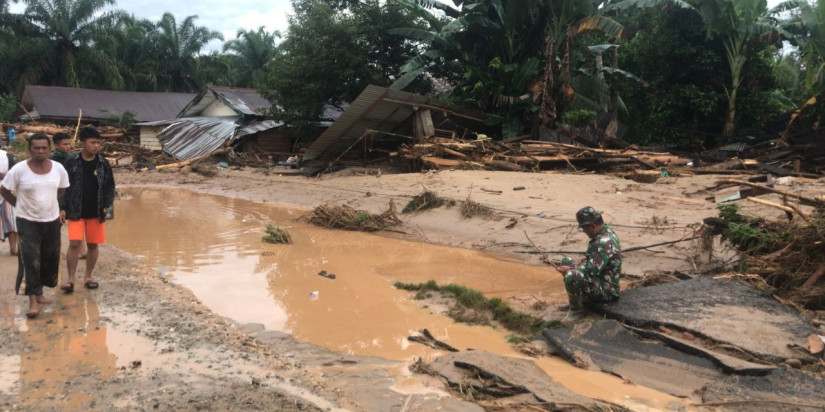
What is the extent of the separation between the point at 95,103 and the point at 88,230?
3319 cm

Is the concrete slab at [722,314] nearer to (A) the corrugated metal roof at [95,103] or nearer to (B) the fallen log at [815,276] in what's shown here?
(B) the fallen log at [815,276]

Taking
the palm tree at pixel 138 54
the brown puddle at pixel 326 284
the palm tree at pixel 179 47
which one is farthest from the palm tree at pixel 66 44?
the brown puddle at pixel 326 284

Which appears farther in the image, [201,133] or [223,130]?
[201,133]

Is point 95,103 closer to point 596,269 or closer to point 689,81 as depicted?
point 689,81

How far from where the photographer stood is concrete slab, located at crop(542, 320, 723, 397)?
437 cm

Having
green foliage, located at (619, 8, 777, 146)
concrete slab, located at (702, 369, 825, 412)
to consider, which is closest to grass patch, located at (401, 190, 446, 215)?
concrete slab, located at (702, 369, 825, 412)

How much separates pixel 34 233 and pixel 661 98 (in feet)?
66.0

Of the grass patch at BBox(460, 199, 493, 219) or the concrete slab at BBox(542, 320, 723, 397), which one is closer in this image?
the concrete slab at BBox(542, 320, 723, 397)

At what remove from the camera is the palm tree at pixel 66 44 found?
3850 centimetres

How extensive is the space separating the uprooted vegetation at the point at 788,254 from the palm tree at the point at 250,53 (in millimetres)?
43650

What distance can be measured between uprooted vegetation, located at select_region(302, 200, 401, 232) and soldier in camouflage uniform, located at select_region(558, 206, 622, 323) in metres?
6.09

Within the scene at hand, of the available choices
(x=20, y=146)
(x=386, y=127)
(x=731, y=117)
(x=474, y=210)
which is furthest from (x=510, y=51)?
(x=20, y=146)

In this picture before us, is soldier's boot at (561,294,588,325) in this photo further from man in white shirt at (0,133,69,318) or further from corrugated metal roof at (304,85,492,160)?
corrugated metal roof at (304,85,492,160)

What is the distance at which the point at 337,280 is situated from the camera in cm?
791
